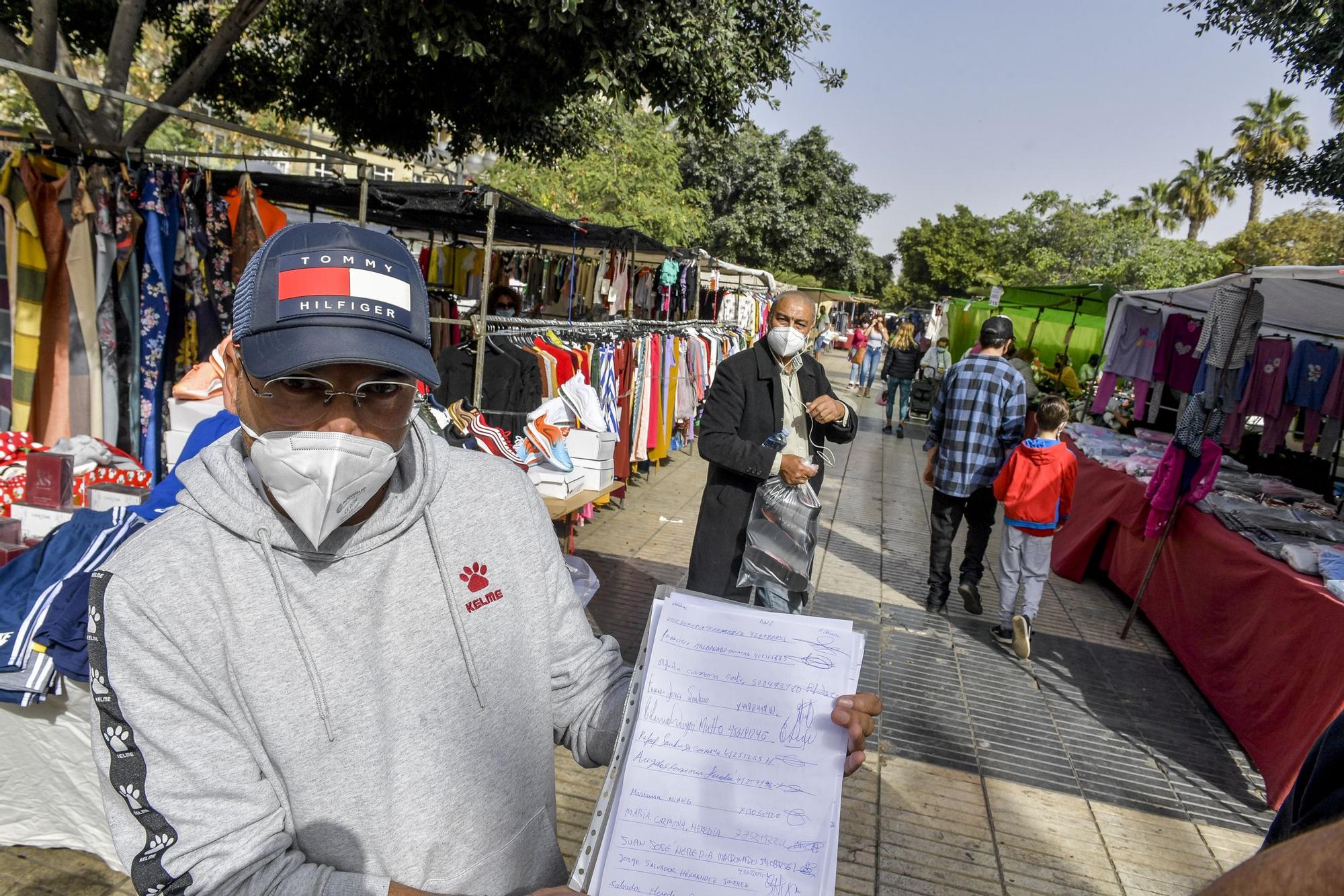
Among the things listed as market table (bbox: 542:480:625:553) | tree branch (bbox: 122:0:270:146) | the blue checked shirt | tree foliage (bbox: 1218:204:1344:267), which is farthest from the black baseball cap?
tree foliage (bbox: 1218:204:1344:267)

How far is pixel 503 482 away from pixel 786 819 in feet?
2.38

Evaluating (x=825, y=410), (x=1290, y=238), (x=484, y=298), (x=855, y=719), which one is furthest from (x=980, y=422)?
(x=1290, y=238)

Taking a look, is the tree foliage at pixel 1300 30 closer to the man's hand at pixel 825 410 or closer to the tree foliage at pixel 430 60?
the tree foliage at pixel 430 60

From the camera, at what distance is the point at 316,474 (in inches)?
47.0

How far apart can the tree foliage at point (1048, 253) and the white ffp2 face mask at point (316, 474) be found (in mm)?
28949

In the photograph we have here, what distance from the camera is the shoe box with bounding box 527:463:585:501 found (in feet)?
15.9

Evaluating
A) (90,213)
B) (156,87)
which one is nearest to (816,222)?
(156,87)

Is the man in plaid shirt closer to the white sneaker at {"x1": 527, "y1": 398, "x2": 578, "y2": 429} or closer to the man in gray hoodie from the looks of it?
the white sneaker at {"x1": 527, "y1": 398, "x2": 578, "y2": 429}

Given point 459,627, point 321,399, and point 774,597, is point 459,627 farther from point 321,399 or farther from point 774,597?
point 774,597

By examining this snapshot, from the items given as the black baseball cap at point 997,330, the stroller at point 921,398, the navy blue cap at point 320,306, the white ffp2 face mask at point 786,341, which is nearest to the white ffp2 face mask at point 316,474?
the navy blue cap at point 320,306

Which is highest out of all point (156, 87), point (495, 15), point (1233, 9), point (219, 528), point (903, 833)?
point (1233, 9)

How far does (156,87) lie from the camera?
65.9ft

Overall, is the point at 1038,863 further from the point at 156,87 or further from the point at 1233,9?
the point at 156,87

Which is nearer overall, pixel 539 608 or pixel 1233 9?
pixel 539 608
